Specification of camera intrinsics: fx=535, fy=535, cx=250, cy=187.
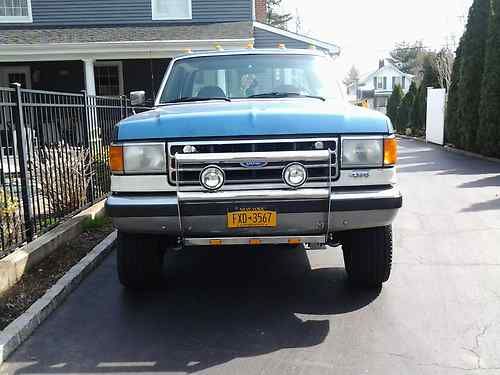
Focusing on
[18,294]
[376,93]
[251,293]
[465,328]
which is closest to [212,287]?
[251,293]

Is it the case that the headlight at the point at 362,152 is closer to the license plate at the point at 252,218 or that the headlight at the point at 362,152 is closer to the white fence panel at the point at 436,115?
the license plate at the point at 252,218

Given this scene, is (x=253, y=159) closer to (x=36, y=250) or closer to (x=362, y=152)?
(x=362, y=152)

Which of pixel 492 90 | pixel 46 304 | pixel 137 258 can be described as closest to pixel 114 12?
pixel 492 90

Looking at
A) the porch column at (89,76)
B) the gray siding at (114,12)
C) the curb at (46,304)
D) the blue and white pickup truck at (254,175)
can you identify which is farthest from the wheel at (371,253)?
the gray siding at (114,12)

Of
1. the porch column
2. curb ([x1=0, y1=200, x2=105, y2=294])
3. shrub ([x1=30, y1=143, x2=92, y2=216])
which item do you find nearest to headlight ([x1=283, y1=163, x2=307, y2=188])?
curb ([x1=0, y1=200, x2=105, y2=294])

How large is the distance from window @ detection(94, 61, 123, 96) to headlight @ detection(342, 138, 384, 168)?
15284 mm

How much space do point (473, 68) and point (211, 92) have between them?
13.8 meters

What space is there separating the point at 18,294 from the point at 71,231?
5.45 feet

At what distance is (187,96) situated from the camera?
5.20 m

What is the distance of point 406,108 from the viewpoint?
100ft

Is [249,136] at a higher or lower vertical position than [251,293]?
higher

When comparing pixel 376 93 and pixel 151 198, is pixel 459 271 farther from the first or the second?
pixel 376 93

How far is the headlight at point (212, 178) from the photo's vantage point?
372 centimetres

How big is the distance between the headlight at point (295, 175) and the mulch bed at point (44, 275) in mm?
2256
